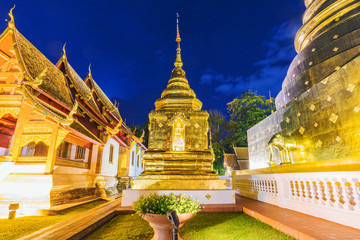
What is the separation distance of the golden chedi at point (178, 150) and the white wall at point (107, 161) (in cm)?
487

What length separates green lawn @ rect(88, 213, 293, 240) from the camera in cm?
316

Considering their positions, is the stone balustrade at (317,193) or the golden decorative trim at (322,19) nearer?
the stone balustrade at (317,193)

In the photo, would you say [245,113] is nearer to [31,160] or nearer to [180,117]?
[180,117]

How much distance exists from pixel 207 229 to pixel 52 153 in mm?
5619

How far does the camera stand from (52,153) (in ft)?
21.1

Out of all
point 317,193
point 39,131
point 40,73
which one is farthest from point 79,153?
point 317,193

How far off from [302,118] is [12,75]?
36.6 ft

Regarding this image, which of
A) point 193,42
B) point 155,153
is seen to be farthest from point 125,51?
point 155,153

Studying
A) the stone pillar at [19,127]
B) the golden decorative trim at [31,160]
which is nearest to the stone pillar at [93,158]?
the golden decorative trim at [31,160]

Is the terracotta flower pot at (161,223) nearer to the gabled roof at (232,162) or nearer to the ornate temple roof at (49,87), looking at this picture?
the ornate temple roof at (49,87)

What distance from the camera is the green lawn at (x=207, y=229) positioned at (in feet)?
10.4

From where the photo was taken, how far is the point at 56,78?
841 cm

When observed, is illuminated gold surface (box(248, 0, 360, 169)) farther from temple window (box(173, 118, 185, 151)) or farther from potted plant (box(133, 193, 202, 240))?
temple window (box(173, 118, 185, 151))

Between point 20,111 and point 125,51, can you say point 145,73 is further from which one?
point 20,111
